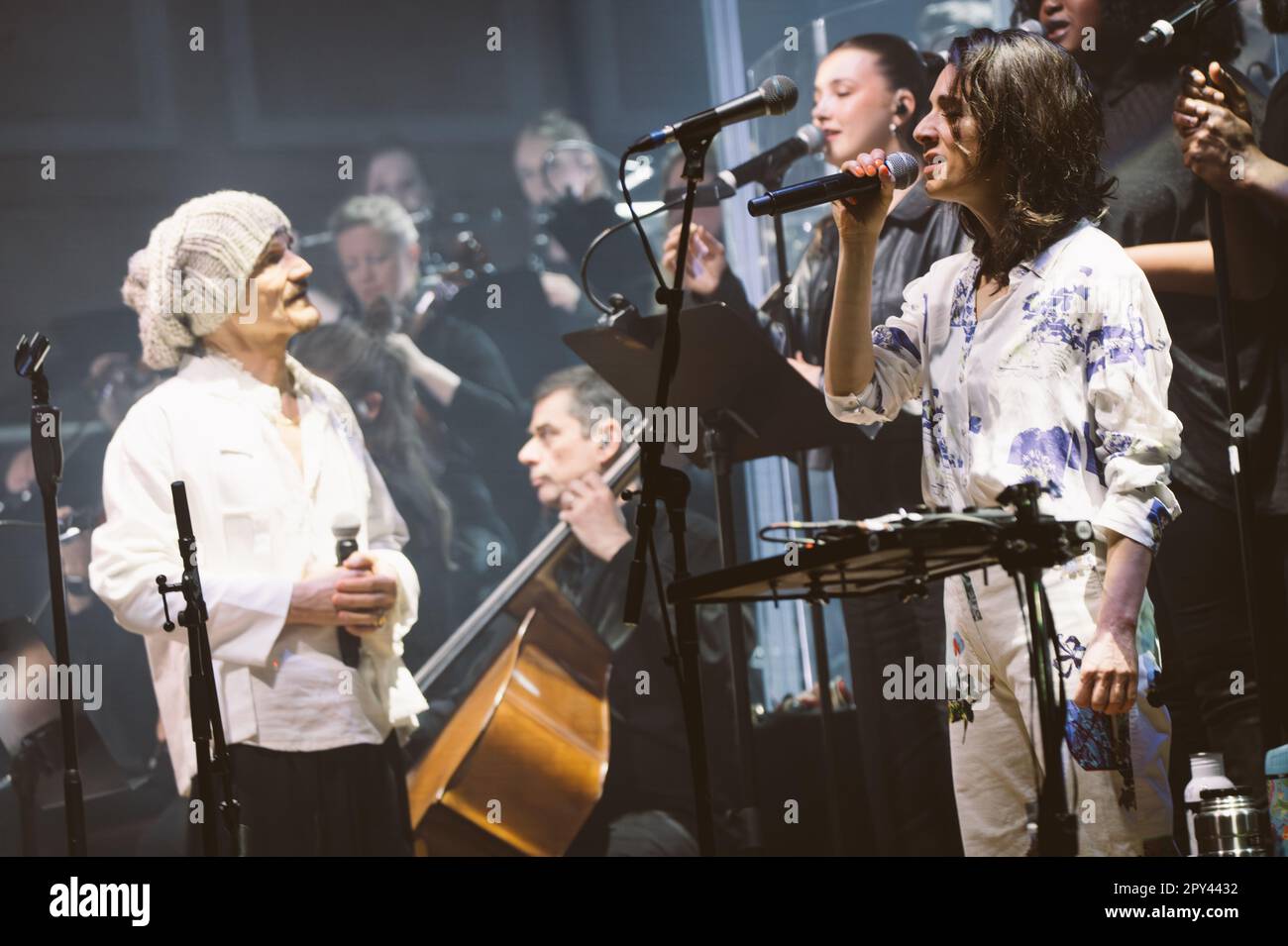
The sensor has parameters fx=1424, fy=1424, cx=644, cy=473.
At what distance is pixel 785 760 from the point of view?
3.84 m

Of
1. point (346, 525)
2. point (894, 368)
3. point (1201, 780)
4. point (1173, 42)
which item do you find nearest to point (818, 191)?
point (894, 368)

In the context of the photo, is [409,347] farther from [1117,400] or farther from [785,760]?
[1117,400]

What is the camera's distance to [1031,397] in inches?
84.6

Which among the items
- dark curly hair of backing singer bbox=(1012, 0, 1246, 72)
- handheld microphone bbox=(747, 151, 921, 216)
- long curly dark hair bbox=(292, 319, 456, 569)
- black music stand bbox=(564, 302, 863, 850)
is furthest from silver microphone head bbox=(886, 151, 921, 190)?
long curly dark hair bbox=(292, 319, 456, 569)

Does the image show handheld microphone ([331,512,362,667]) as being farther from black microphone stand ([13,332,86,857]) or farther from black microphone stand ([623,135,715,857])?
black microphone stand ([623,135,715,857])

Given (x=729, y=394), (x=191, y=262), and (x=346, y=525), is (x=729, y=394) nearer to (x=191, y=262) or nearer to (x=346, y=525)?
(x=346, y=525)

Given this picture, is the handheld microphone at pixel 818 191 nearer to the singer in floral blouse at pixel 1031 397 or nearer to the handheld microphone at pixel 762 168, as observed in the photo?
the singer in floral blouse at pixel 1031 397

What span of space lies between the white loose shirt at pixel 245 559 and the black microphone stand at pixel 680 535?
1.48m

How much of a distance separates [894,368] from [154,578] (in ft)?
6.89

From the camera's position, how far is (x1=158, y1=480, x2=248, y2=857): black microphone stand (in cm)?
288

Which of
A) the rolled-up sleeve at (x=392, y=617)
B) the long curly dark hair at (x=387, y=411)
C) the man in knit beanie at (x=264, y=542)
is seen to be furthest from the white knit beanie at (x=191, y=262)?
the rolled-up sleeve at (x=392, y=617)

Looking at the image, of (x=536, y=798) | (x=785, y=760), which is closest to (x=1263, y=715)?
(x=785, y=760)

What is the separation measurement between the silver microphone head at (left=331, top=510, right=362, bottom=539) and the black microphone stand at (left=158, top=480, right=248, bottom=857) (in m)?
0.81

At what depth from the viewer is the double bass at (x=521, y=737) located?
367 cm
